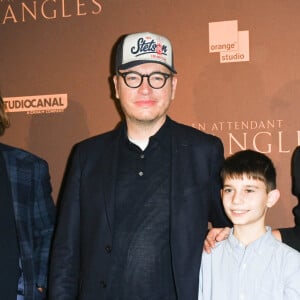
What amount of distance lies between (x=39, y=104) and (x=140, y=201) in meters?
1.17

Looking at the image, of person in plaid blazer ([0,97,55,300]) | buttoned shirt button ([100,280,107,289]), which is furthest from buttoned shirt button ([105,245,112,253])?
person in plaid blazer ([0,97,55,300])

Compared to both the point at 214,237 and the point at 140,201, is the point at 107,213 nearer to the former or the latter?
the point at 140,201

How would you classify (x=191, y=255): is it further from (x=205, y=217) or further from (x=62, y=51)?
(x=62, y=51)

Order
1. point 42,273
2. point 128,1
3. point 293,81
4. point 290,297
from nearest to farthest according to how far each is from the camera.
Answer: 1. point 290,297
2. point 42,273
3. point 293,81
4. point 128,1

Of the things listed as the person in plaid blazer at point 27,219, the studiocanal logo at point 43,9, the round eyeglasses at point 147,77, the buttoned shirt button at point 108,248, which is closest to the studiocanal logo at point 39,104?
the studiocanal logo at point 43,9

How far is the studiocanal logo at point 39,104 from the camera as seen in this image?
271 cm

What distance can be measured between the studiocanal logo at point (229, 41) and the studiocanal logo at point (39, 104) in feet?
2.70

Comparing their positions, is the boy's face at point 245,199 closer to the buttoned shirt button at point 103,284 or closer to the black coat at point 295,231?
the black coat at point 295,231

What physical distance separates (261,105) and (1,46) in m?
1.45

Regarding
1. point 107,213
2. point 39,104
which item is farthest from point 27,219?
point 39,104

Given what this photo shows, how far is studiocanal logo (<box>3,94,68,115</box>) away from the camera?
2.71 metres

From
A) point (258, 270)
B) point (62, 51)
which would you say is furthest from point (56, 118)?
point (258, 270)

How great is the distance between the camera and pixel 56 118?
272 centimetres

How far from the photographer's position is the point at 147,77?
1.88 meters
